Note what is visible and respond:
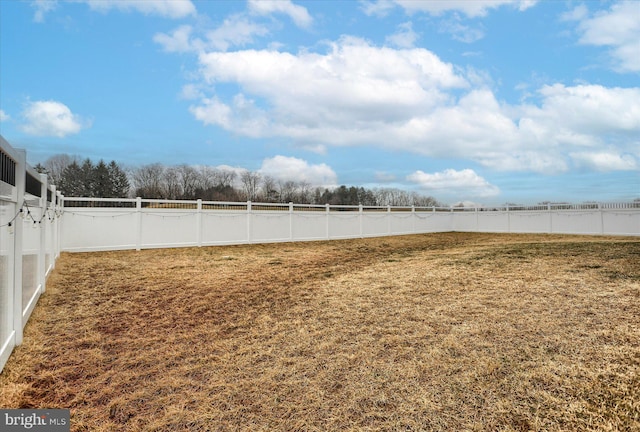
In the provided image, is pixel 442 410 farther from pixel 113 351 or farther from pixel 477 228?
pixel 477 228

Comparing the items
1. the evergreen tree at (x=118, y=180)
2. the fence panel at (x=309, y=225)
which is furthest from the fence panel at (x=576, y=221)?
the evergreen tree at (x=118, y=180)

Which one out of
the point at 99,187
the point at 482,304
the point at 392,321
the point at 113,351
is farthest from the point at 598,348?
the point at 99,187

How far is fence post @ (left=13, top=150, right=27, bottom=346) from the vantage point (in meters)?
3.54

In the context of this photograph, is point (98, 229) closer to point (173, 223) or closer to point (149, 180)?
point (173, 223)

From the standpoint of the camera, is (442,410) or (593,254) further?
(593,254)

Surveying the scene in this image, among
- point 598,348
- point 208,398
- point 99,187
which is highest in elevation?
point 99,187

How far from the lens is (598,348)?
3049 millimetres

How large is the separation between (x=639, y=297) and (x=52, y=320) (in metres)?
7.33

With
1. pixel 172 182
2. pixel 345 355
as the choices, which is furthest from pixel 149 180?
pixel 345 355

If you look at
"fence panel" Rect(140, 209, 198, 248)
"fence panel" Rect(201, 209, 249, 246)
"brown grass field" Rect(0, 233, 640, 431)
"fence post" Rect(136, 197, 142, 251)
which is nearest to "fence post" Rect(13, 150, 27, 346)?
"brown grass field" Rect(0, 233, 640, 431)

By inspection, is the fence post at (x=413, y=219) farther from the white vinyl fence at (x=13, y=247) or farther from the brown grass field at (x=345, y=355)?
the white vinyl fence at (x=13, y=247)

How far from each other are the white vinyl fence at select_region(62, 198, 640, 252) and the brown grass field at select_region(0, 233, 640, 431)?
5.35 meters

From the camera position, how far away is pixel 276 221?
14391 mm

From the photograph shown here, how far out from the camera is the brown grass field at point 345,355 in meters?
2.38
